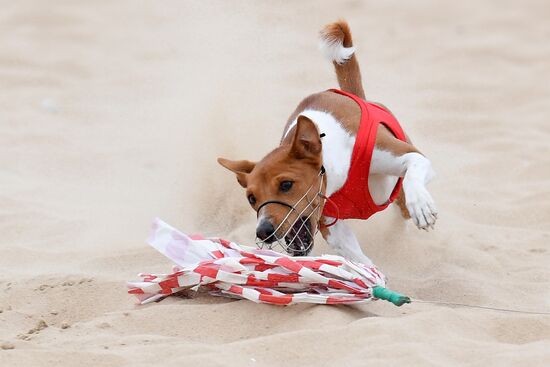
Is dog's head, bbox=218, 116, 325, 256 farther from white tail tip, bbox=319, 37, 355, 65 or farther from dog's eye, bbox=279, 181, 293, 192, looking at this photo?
white tail tip, bbox=319, 37, 355, 65

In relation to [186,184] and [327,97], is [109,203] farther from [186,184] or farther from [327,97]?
[327,97]

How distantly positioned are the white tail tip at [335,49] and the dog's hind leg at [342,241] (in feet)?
3.35

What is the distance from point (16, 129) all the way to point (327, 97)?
3.61 m

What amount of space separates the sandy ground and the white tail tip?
93 cm

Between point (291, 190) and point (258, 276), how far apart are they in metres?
0.38

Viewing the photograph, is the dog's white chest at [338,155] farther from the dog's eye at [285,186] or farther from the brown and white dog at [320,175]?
the dog's eye at [285,186]

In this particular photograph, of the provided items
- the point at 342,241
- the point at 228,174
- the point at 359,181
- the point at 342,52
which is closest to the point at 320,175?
the point at 359,181

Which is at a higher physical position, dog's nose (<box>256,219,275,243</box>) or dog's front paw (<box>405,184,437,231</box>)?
dog's front paw (<box>405,184,437,231</box>)

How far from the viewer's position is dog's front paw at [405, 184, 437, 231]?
3887 mm

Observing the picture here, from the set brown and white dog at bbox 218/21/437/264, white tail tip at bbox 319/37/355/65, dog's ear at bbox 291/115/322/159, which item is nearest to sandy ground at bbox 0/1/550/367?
brown and white dog at bbox 218/21/437/264

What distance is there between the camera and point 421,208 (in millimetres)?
3900

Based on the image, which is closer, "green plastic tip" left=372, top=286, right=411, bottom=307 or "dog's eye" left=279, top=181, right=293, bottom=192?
"green plastic tip" left=372, top=286, right=411, bottom=307

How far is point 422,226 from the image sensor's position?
3895 millimetres

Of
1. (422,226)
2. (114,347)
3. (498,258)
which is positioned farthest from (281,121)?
(114,347)
